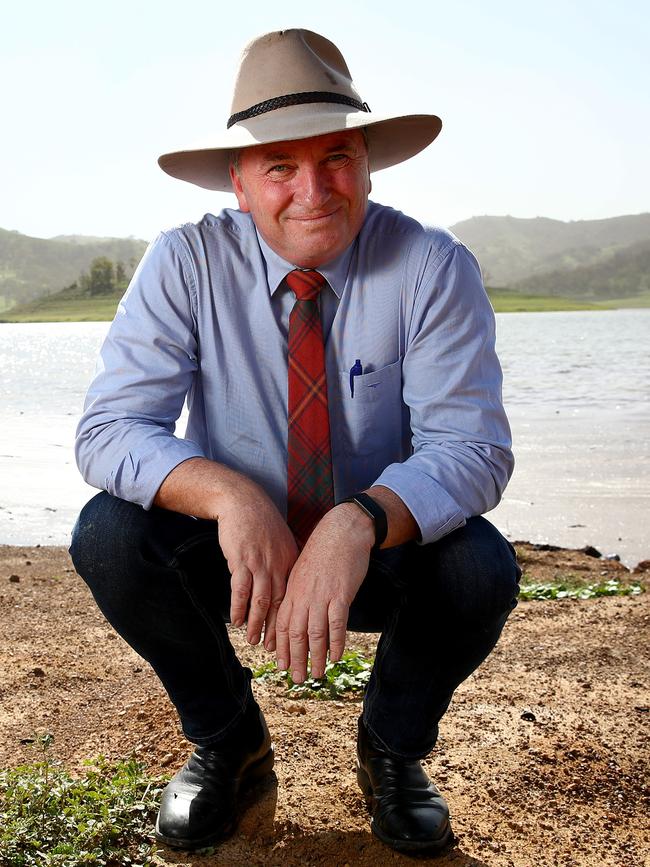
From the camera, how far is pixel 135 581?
8.59 feet

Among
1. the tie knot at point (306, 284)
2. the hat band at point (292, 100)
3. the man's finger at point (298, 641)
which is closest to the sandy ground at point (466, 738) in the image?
the man's finger at point (298, 641)

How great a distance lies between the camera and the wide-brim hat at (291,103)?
2707mm

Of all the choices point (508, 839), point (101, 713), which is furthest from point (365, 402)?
point (101, 713)

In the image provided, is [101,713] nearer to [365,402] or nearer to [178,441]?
[178,441]

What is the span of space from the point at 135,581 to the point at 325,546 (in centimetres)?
54

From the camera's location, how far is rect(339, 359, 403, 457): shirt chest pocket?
2.90 metres

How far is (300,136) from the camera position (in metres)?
2.66

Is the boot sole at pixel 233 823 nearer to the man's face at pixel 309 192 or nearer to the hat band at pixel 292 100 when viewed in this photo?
the man's face at pixel 309 192

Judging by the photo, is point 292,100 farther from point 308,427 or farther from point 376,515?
point 376,515

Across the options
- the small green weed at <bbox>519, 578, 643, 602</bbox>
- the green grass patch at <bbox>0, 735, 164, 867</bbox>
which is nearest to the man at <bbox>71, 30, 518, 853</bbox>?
the green grass patch at <bbox>0, 735, 164, 867</bbox>

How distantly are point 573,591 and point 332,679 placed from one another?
2.12m

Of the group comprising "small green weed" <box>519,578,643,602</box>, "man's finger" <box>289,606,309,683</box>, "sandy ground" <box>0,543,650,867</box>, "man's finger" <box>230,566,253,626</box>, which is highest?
→ "man's finger" <box>230,566,253,626</box>

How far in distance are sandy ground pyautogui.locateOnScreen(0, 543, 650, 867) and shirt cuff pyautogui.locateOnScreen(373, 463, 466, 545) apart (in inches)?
34.9

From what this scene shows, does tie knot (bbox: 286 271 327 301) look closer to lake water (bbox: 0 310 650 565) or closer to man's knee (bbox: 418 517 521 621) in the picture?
man's knee (bbox: 418 517 521 621)
